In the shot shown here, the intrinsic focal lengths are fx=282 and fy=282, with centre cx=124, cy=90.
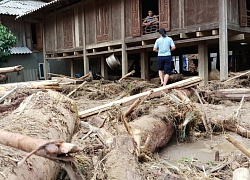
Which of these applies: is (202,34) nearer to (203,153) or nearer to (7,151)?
(203,153)

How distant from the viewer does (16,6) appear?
69.5 feet

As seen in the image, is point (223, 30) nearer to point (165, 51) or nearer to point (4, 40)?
point (165, 51)

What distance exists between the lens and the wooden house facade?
9.33 m

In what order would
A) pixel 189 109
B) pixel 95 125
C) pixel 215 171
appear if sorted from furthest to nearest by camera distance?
pixel 189 109, pixel 95 125, pixel 215 171

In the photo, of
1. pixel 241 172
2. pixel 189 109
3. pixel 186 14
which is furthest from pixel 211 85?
pixel 241 172

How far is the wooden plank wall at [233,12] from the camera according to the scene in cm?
933

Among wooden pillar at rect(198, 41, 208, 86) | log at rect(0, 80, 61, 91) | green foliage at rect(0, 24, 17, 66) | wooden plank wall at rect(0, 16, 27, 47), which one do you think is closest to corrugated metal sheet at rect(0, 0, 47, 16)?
wooden plank wall at rect(0, 16, 27, 47)

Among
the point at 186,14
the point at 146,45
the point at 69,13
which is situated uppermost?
the point at 69,13

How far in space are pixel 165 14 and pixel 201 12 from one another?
1.46 meters

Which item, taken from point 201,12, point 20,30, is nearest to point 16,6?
point 20,30

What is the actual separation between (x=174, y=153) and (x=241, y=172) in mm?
1885

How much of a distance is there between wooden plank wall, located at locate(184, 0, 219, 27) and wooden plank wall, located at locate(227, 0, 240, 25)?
494 mm

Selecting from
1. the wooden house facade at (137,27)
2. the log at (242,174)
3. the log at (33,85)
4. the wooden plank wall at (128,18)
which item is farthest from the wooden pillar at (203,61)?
the log at (242,174)

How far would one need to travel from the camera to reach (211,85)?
8.66m
